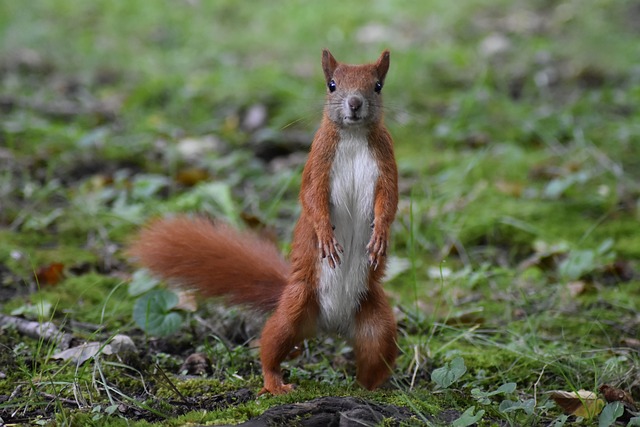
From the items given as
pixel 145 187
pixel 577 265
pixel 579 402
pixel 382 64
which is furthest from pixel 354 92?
pixel 145 187

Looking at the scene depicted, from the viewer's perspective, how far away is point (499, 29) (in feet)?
27.1

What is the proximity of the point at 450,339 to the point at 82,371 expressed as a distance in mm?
1396

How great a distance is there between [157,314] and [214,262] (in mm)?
315

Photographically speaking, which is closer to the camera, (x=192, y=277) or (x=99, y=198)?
(x=192, y=277)

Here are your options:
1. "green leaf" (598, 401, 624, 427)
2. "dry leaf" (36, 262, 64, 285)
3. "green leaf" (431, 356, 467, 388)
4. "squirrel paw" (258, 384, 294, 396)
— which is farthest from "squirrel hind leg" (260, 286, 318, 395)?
"dry leaf" (36, 262, 64, 285)

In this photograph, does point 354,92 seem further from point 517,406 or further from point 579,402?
point 579,402

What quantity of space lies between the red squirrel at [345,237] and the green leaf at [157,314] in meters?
0.47

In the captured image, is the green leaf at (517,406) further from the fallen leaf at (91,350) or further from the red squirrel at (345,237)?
the fallen leaf at (91,350)

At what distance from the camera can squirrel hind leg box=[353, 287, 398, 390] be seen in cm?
254

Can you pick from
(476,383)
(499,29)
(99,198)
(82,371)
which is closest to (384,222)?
(476,383)

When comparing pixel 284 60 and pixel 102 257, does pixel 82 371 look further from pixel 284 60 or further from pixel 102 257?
pixel 284 60

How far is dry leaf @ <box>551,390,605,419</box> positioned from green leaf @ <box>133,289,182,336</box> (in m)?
1.32

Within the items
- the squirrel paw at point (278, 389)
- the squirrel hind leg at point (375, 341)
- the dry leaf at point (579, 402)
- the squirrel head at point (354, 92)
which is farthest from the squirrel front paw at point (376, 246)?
the dry leaf at point (579, 402)

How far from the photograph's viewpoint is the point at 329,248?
2438mm
